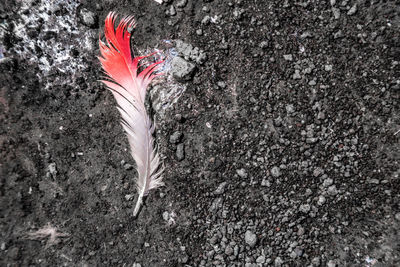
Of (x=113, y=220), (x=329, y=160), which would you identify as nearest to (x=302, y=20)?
(x=329, y=160)

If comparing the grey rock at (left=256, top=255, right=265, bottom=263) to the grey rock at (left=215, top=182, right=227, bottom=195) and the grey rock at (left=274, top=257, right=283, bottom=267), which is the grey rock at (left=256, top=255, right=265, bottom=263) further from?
the grey rock at (left=215, top=182, right=227, bottom=195)

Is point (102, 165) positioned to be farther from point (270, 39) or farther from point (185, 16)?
point (270, 39)

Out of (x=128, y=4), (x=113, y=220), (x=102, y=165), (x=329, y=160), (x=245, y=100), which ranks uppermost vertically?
(x=128, y=4)

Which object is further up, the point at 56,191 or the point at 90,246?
the point at 56,191

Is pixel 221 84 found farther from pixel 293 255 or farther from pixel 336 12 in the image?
pixel 293 255

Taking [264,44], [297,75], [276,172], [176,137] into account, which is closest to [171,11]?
[264,44]

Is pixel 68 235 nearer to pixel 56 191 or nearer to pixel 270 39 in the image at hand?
pixel 56 191
